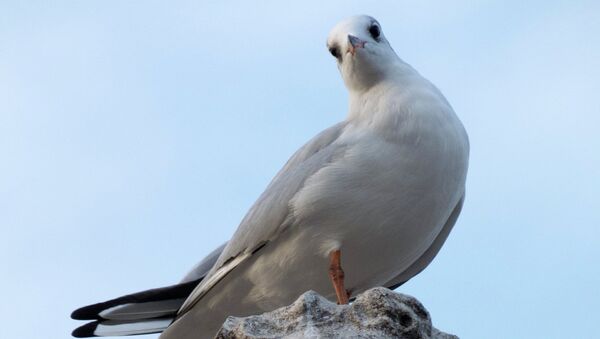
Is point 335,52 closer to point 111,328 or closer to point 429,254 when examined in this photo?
point 429,254

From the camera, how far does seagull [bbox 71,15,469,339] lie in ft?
17.9

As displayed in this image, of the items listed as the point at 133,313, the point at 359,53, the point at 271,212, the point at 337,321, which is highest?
the point at 359,53

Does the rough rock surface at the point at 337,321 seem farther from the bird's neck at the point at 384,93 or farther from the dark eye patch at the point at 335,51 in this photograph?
the dark eye patch at the point at 335,51

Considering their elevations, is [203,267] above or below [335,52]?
below

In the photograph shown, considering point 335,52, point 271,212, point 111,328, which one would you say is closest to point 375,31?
point 335,52

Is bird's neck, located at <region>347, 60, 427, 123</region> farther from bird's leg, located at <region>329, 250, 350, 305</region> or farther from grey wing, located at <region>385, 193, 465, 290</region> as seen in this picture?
bird's leg, located at <region>329, 250, 350, 305</region>

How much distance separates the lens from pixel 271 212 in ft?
18.9

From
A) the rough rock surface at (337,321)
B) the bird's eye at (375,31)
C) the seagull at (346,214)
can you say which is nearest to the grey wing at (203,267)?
the seagull at (346,214)

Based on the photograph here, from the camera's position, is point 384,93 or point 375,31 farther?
point 375,31

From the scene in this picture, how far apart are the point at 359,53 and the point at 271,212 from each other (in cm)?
105

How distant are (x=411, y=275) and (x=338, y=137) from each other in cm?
104

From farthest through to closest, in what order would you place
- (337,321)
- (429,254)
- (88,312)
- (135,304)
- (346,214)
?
(429,254), (135,304), (88,312), (346,214), (337,321)

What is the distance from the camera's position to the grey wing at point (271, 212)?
5.74 meters

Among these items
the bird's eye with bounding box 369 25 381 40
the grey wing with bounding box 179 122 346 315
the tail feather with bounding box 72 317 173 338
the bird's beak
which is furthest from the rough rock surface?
the bird's eye with bounding box 369 25 381 40
